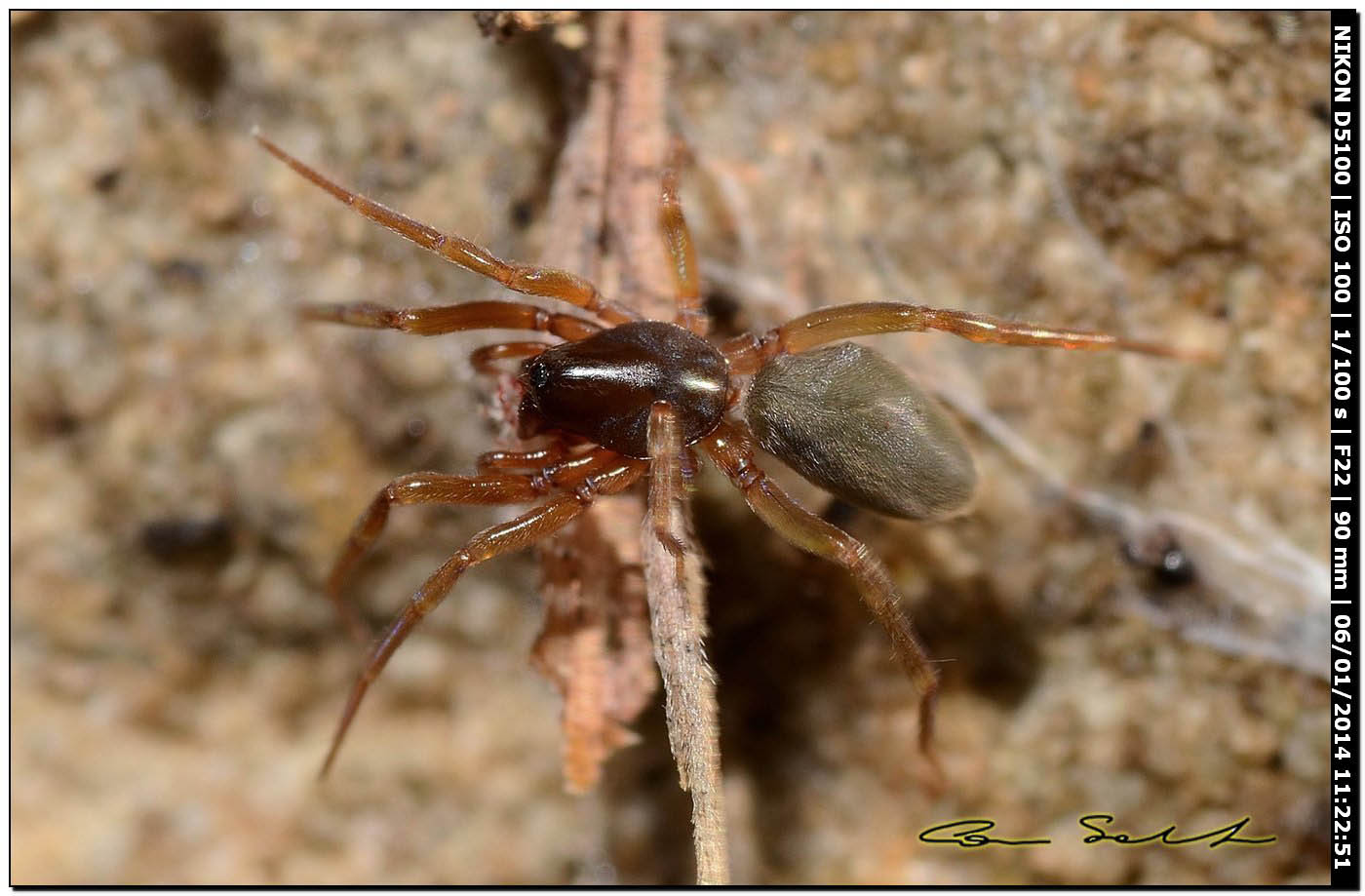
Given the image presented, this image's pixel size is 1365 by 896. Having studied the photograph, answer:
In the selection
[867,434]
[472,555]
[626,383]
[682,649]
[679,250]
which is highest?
[679,250]

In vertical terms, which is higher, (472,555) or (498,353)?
(498,353)

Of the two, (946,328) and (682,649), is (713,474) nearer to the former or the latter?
(946,328)

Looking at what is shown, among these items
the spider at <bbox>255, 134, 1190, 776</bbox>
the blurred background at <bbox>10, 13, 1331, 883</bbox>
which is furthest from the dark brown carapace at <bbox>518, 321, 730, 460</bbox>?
the blurred background at <bbox>10, 13, 1331, 883</bbox>

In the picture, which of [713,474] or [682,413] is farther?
[713,474]

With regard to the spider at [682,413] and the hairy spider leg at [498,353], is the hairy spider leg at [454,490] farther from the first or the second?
the hairy spider leg at [498,353]

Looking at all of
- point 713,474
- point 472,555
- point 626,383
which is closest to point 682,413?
point 626,383
